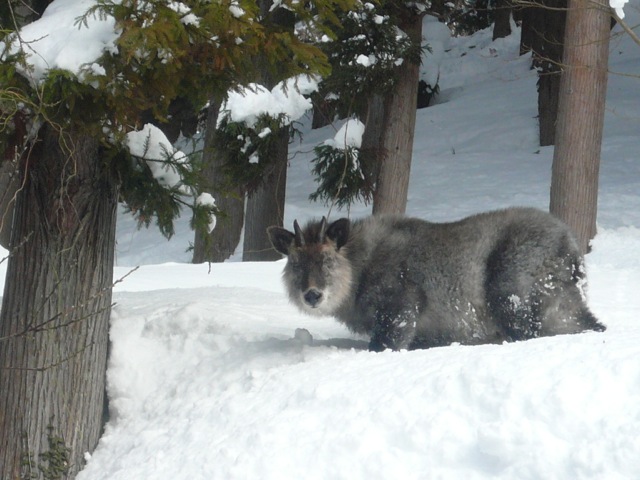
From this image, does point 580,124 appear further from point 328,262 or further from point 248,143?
point 328,262

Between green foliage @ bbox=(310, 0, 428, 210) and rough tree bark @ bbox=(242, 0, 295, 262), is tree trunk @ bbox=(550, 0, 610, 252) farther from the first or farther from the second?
rough tree bark @ bbox=(242, 0, 295, 262)

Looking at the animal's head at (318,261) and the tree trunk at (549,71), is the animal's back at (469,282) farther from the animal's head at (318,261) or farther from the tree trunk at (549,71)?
the tree trunk at (549,71)

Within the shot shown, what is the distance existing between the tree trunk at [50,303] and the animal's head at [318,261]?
1.59 metres

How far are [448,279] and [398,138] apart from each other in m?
6.91

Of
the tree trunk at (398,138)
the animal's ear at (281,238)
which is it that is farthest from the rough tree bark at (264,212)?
the animal's ear at (281,238)

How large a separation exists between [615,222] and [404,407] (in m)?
12.4

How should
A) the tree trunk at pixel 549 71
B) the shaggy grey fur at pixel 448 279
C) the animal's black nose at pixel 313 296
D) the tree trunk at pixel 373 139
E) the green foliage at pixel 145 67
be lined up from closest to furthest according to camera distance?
the green foliage at pixel 145 67 → the animal's black nose at pixel 313 296 → the shaggy grey fur at pixel 448 279 → the tree trunk at pixel 373 139 → the tree trunk at pixel 549 71

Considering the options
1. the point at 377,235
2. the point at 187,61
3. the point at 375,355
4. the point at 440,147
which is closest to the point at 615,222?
the point at 440,147

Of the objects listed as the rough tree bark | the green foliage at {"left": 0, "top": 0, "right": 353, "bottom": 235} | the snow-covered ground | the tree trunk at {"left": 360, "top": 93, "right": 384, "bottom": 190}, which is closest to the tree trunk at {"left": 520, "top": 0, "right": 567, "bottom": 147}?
the tree trunk at {"left": 360, "top": 93, "right": 384, "bottom": 190}

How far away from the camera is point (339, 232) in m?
8.13

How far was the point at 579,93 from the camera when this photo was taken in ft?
45.2

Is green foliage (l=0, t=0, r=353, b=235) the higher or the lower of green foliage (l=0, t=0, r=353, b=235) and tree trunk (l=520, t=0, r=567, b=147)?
the lower

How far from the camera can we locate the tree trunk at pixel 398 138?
14.7 m

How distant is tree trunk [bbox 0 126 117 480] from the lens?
7348 millimetres
